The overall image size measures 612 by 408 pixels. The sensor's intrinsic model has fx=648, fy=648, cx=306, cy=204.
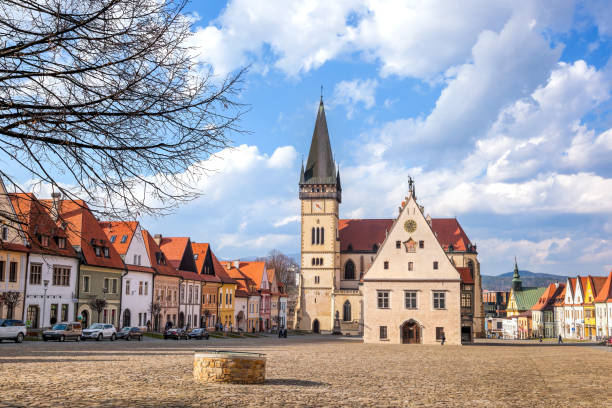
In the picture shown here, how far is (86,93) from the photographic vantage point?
926 centimetres

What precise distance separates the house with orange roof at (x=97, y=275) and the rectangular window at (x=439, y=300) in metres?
26.8

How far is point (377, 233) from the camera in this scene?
107 metres

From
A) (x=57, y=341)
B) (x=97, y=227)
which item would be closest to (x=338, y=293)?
(x=97, y=227)

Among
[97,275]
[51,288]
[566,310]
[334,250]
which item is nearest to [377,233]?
[334,250]

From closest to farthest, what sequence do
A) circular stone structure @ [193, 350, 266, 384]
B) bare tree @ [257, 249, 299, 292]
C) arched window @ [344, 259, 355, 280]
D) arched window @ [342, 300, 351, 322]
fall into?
circular stone structure @ [193, 350, 266, 384], arched window @ [342, 300, 351, 322], arched window @ [344, 259, 355, 280], bare tree @ [257, 249, 299, 292]

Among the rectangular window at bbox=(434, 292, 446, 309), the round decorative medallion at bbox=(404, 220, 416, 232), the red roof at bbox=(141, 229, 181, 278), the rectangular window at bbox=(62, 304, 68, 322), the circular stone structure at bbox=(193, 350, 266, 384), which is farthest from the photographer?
the red roof at bbox=(141, 229, 181, 278)

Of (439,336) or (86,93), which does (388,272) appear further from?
(86,93)

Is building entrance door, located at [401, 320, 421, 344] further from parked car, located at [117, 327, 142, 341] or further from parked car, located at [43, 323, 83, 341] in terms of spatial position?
parked car, located at [43, 323, 83, 341]

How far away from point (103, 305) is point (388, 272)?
24.2m

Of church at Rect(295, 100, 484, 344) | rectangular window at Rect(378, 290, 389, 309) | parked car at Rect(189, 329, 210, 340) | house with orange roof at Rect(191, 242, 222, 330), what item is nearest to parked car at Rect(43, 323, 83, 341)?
parked car at Rect(189, 329, 210, 340)

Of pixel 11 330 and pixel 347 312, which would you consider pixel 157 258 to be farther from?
pixel 347 312

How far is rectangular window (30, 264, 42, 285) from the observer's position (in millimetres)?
43500

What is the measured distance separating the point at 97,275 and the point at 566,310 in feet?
297

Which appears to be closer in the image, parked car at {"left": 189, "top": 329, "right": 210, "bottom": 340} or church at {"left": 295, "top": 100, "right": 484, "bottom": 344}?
parked car at {"left": 189, "top": 329, "right": 210, "bottom": 340}
